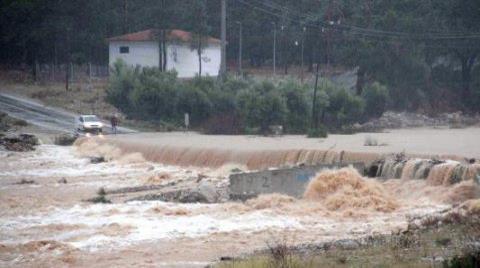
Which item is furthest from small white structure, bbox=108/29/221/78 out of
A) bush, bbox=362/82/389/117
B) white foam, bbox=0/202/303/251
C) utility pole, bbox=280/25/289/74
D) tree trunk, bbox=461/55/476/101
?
white foam, bbox=0/202/303/251

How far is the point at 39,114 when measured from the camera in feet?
221

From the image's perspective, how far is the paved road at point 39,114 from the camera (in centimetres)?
6259

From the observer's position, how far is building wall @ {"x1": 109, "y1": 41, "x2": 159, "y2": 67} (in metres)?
79.6

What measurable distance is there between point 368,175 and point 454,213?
33.8 ft

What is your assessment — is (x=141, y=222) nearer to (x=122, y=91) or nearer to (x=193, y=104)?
(x=193, y=104)

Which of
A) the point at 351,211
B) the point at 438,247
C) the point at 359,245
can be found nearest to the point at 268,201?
the point at 351,211

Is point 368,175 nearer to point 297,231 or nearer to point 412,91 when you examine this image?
point 297,231

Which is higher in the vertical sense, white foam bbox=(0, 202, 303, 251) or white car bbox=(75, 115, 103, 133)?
white foam bbox=(0, 202, 303, 251)

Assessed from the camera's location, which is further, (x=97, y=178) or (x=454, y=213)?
(x=97, y=178)

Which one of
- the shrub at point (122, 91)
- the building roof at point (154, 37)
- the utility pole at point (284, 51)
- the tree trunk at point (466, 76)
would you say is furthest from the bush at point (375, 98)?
the utility pole at point (284, 51)

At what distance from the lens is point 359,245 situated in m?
17.9

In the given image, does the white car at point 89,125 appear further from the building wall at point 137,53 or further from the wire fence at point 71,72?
the wire fence at point 71,72

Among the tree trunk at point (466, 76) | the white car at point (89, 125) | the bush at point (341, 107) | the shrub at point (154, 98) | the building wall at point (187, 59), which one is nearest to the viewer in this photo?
the white car at point (89, 125)

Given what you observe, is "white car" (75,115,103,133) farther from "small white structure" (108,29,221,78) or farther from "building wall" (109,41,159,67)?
"building wall" (109,41,159,67)
